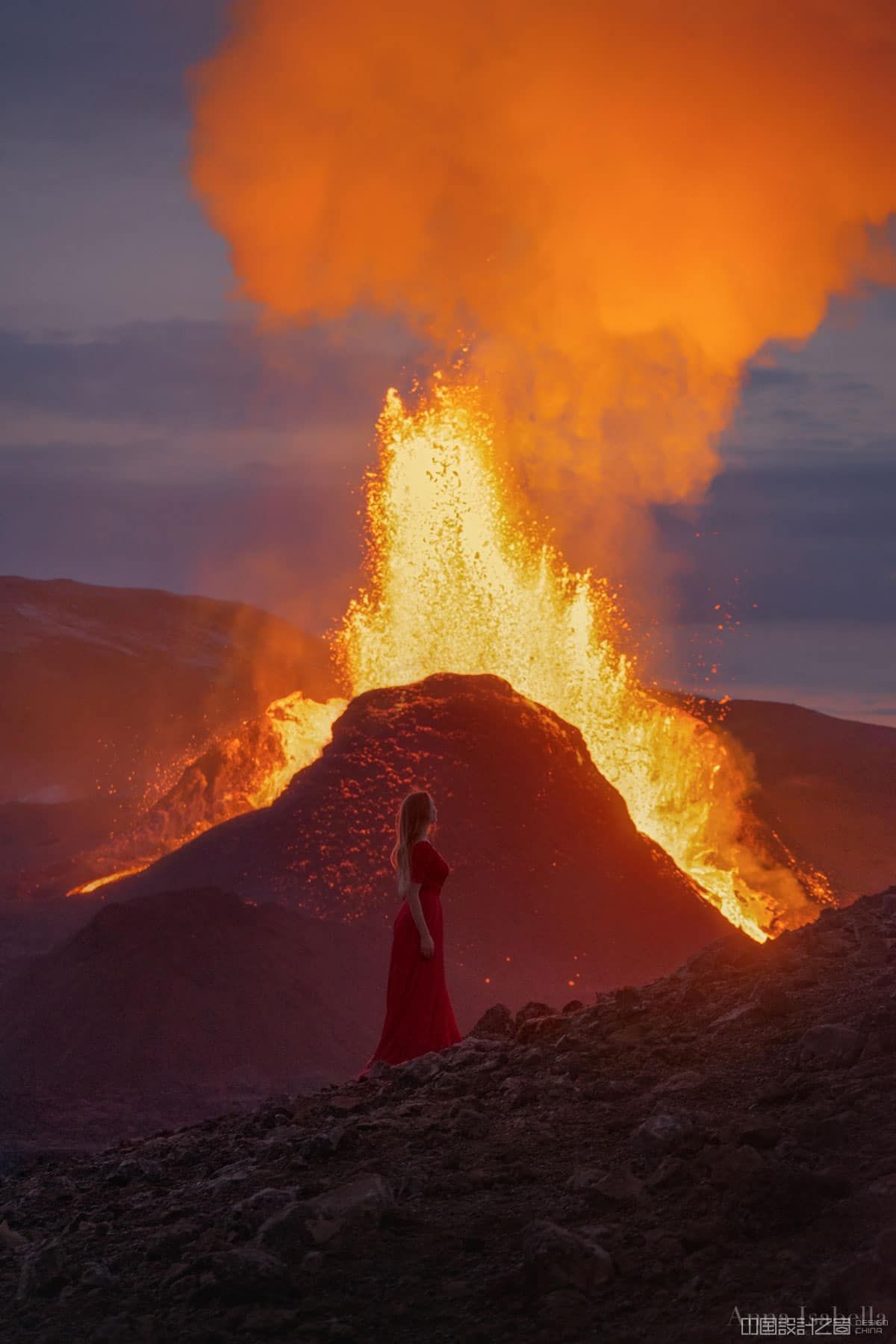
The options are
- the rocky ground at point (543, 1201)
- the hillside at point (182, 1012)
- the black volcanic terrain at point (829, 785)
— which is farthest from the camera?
the black volcanic terrain at point (829, 785)

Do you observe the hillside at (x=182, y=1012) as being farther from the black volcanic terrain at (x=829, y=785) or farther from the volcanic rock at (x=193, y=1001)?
the black volcanic terrain at (x=829, y=785)

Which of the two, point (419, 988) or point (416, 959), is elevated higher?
point (416, 959)

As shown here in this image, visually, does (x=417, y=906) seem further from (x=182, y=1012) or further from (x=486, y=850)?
(x=486, y=850)

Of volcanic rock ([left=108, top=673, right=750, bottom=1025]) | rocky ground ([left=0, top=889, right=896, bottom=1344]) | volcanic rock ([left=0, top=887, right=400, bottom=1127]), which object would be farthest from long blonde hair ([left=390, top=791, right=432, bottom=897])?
volcanic rock ([left=108, top=673, right=750, bottom=1025])

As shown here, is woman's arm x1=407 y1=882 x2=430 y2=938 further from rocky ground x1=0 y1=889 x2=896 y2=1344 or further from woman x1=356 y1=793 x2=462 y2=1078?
rocky ground x1=0 y1=889 x2=896 y2=1344

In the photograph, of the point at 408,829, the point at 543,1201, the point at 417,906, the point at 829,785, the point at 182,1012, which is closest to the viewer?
the point at 543,1201

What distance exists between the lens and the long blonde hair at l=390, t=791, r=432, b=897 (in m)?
9.11

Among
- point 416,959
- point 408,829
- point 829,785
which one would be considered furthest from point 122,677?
point 408,829

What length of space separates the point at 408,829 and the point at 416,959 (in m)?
0.90

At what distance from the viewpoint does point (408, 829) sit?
9211 mm

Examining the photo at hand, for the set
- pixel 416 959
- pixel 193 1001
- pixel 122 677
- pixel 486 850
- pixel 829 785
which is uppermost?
pixel 122 677

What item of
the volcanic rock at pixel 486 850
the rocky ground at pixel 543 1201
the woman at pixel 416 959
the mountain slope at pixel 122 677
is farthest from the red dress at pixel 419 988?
the mountain slope at pixel 122 677

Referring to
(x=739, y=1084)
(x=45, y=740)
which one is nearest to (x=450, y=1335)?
(x=739, y=1084)

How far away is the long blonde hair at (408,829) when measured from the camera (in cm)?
911
